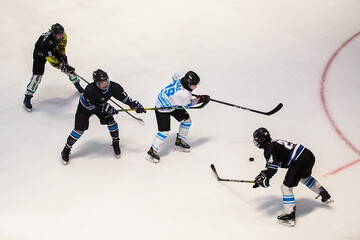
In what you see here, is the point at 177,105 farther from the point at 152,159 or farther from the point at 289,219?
the point at 289,219

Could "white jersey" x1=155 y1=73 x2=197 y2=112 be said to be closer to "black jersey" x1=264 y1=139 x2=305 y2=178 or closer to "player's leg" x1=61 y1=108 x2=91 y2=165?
"player's leg" x1=61 y1=108 x2=91 y2=165

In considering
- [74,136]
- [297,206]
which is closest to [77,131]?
[74,136]

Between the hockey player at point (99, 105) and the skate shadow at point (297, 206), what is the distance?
153 centimetres

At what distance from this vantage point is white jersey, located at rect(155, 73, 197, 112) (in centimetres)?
475

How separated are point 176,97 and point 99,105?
77 centimetres

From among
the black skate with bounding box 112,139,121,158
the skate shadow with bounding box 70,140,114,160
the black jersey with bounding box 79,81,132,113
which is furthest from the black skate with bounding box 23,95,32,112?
the black skate with bounding box 112,139,121,158

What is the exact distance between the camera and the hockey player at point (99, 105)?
4.70m

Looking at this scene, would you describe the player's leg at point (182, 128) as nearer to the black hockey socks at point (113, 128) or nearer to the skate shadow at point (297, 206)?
the black hockey socks at point (113, 128)

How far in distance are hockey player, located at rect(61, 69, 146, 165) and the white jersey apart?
23 centimetres

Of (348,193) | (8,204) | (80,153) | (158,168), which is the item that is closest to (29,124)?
(80,153)

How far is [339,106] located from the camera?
19.3 feet

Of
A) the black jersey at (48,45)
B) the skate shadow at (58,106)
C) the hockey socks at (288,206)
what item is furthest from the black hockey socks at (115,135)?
the hockey socks at (288,206)

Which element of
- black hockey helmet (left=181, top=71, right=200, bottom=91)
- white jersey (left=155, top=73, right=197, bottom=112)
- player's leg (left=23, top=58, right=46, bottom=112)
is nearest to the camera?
black hockey helmet (left=181, top=71, right=200, bottom=91)

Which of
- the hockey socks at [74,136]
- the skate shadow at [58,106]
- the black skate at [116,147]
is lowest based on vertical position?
the skate shadow at [58,106]
